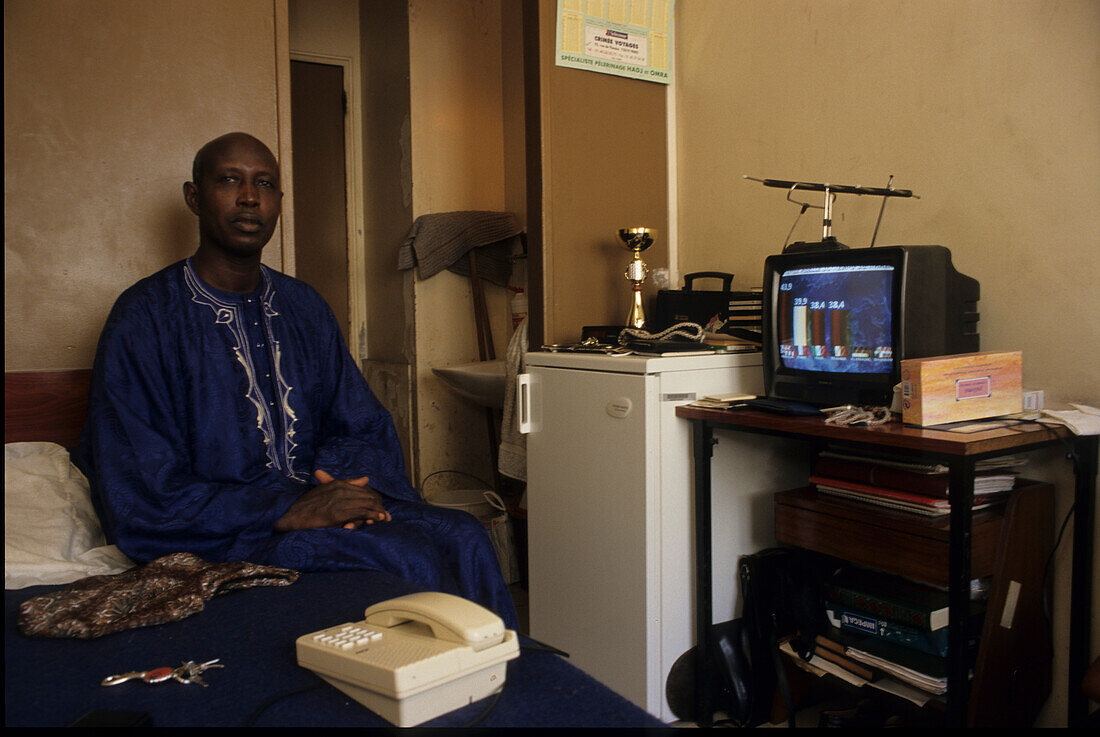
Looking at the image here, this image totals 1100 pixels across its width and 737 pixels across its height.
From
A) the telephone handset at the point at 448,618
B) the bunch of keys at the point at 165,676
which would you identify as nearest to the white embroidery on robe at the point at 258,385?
the bunch of keys at the point at 165,676

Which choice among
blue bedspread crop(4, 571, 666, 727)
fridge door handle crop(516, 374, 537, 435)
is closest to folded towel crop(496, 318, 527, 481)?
fridge door handle crop(516, 374, 537, 435)

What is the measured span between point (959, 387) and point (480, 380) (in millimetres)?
2005

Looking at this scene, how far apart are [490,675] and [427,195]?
3211 millimetres

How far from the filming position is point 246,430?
1842 millimetres

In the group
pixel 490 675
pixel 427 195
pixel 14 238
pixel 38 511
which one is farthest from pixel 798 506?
pixel 427 195

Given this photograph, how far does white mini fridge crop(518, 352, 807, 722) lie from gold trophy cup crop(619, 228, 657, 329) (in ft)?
1.09

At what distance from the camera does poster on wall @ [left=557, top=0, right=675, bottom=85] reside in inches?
104

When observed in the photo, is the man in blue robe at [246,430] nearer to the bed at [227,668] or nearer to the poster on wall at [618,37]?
the bed at [227,668]

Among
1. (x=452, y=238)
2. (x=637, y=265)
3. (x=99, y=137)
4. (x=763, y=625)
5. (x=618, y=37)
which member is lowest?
(x=763, y=625)

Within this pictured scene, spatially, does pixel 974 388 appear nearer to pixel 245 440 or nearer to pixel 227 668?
pixel 227 668

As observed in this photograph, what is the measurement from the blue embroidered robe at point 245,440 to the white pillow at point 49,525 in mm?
38

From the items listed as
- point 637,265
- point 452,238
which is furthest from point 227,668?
point 452,238

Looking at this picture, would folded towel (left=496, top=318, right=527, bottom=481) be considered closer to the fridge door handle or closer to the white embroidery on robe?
the fridge door handle

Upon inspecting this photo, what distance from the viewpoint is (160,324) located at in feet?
5.88
